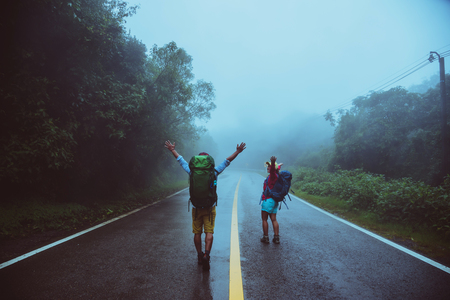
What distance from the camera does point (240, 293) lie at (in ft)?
9.37

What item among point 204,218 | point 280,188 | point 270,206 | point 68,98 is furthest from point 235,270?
point 68,98

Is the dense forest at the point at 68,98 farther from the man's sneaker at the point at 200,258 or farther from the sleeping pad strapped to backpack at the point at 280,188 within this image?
the sleeping pad strapped to backpack at the point at 280,188

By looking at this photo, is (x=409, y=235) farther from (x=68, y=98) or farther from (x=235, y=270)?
(x=68, y=98)

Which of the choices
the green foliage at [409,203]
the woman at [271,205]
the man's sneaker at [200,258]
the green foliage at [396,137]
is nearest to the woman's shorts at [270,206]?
the woman at [271,205]

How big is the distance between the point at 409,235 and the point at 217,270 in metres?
4.76

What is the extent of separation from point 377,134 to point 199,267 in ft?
71.9

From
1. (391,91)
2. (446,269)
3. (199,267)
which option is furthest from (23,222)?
(391,91)

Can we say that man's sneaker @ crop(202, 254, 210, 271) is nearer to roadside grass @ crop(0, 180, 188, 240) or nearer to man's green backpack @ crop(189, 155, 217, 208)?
man's green backpack @ crop(189, 155, 217, 208)

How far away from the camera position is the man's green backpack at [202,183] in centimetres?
363

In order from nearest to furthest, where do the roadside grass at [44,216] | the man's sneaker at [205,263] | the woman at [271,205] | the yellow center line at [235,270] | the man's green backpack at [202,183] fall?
the yellow center line at [235,270] < the man's sneaker at [205,263] < the man's green backpack at [202,183] < the woman at [271,205] < the roadside grass at [44,216]

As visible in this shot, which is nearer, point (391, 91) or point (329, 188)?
point (329, 188)

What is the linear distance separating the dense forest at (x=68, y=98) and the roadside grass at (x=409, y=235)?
7.81m

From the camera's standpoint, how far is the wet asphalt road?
2.89m

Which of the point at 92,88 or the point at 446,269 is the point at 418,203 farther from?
the point at 92,88
